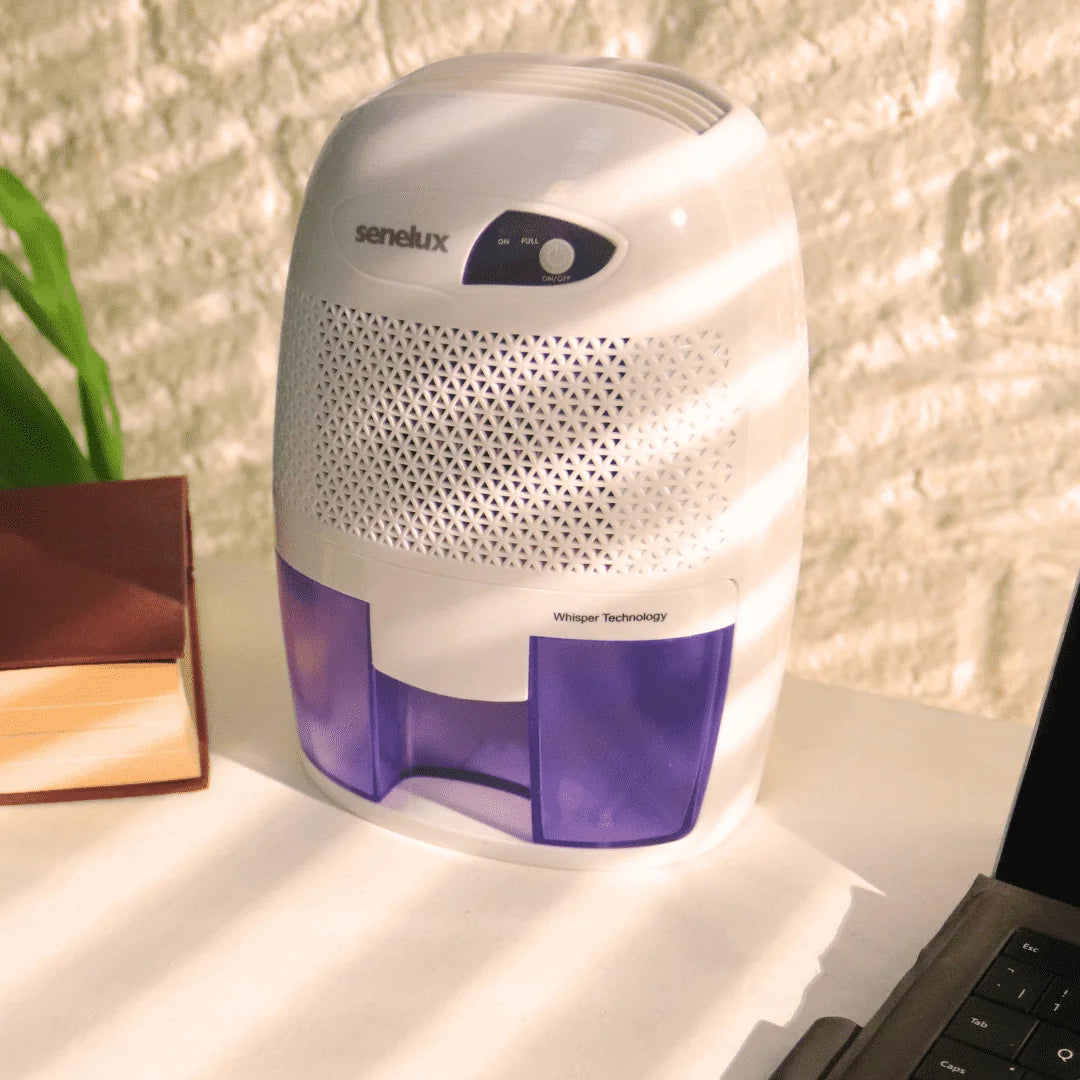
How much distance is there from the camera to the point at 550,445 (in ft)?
1.39

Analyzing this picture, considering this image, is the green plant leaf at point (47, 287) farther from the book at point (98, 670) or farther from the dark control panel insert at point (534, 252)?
the dark control panel insert at point (534, 252)

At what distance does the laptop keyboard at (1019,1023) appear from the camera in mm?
346

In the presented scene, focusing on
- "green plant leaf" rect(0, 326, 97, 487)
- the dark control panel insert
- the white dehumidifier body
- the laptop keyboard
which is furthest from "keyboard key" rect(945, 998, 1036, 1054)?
"green plant leaf" rect(0, 326, 97, 487)

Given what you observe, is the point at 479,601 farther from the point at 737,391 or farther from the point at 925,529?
the point at 925,529

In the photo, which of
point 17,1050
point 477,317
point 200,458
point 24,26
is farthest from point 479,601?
point 24,26

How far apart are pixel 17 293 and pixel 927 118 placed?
48cm

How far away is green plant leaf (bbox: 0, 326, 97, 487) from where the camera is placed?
66 cm

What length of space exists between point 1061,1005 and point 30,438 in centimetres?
58

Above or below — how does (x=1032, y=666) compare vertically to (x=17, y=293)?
below

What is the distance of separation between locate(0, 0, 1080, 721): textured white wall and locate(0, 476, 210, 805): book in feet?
1.05

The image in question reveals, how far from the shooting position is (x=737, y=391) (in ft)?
1.39

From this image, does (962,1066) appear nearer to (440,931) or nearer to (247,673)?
(440,931)

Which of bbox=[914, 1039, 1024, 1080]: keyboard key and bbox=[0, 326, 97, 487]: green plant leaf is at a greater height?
bbox=[0, 326, 97, 487]: green plant leaf

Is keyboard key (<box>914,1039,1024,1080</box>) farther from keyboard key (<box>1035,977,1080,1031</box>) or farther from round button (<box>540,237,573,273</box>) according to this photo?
round button (<box>540,237,573,273</box>)
